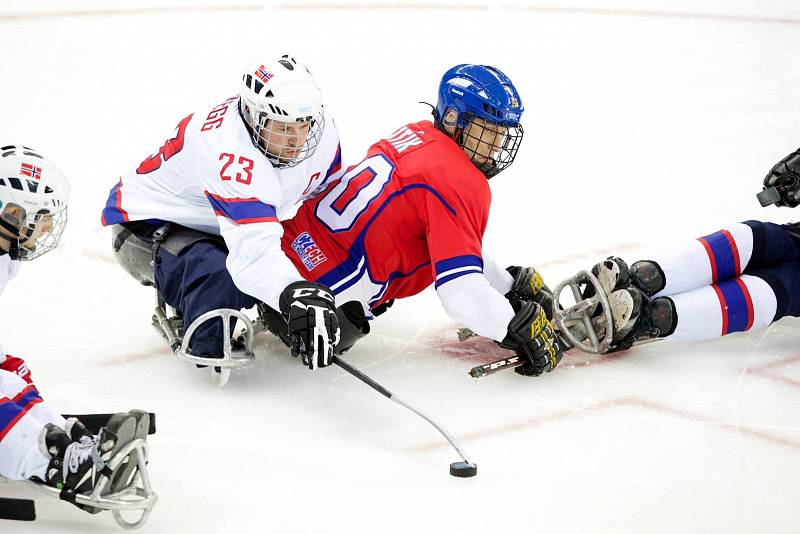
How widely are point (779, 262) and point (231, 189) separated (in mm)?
1768

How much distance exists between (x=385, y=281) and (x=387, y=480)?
0.75 meters

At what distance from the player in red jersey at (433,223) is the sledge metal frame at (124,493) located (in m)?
0.88

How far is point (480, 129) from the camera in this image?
3436 mm

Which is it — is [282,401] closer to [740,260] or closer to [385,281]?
[385,281]

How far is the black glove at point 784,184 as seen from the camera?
3.76 metres

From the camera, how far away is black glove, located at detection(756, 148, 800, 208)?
12.3 feet

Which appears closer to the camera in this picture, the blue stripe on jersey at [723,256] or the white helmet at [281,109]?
the white helmet at [281,109]

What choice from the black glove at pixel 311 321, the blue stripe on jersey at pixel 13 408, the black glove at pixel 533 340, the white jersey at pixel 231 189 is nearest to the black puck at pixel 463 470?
the black glove at pixel 311 321

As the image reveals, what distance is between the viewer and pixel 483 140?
3449 millimetres

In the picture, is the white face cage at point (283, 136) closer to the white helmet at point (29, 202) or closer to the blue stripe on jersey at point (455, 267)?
the blue stripe on jersey at point (455, 267)

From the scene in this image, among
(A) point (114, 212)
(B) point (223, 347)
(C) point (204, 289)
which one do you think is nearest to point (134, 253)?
(A) point (114, 212)

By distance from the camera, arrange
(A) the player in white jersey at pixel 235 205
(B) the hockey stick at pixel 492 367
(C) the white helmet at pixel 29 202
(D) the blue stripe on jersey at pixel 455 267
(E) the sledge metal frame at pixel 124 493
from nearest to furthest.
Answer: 1. (E) the sledge metal frame at pixel 124 493
2. (C) the white helmet at pixel 29 202
3. (A) the player in white jersey at pixel 235 205
4. (D) the blue stripe on jersey at pixel 455 267
5. (B) the hockey stick at pixel 492 367

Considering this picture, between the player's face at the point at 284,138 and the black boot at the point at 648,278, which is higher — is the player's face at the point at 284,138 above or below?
above

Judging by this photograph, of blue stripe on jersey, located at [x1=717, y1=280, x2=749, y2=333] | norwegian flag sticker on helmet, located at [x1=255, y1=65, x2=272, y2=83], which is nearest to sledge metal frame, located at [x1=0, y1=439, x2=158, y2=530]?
norwegian flag sticker on helmet, located at [x1=255, y1=65, x2=272, y2=83]
